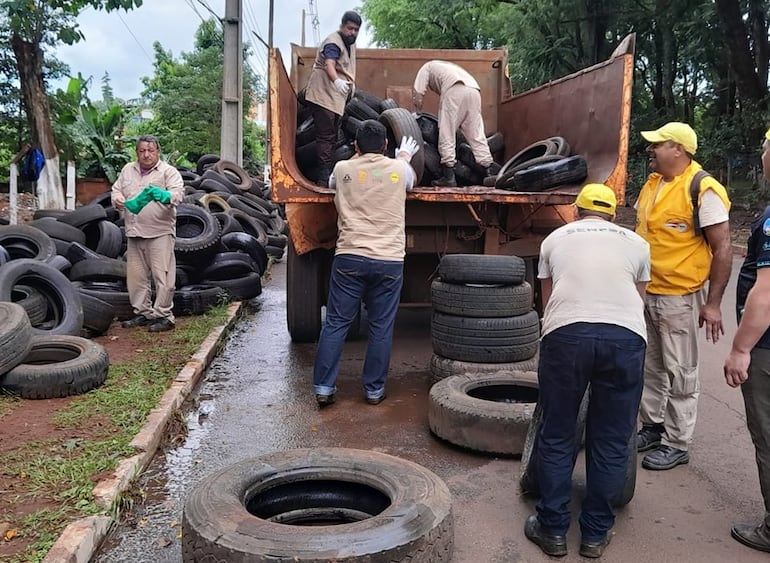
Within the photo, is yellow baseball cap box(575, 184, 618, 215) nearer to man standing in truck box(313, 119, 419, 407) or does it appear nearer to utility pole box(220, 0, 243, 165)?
man standing in truck box(313, 119, 419, 407)

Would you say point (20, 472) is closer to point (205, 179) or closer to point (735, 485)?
point (735, 485)

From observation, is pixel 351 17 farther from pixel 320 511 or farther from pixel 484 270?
pixel 320 511

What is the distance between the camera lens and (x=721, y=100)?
2209 centimetres

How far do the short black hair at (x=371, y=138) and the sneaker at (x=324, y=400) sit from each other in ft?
5.74

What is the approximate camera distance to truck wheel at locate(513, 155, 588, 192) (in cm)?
596

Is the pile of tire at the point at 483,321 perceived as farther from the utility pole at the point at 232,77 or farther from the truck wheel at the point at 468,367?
the utility pole at the point at 232,77

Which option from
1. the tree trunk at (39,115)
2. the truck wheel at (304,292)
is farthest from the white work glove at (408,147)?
the tree trunk at (39,115)

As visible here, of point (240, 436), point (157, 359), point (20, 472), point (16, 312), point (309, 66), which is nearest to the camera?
point (20, 472)

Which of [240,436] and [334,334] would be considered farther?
[334,334]

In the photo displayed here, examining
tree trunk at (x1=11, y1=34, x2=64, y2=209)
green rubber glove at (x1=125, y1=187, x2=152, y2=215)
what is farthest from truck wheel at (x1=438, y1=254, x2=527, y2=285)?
tree trunk at (x1=11, y1=34, x2=64, y2=209)

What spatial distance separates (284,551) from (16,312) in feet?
10.8

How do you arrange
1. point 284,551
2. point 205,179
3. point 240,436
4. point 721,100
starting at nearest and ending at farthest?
1. point 284,551
2. point 240,436
3. point 205,179
4. point 721,100

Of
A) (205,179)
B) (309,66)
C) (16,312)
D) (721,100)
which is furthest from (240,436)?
(721,100)

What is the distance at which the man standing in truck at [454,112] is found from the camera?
22.6 feet
